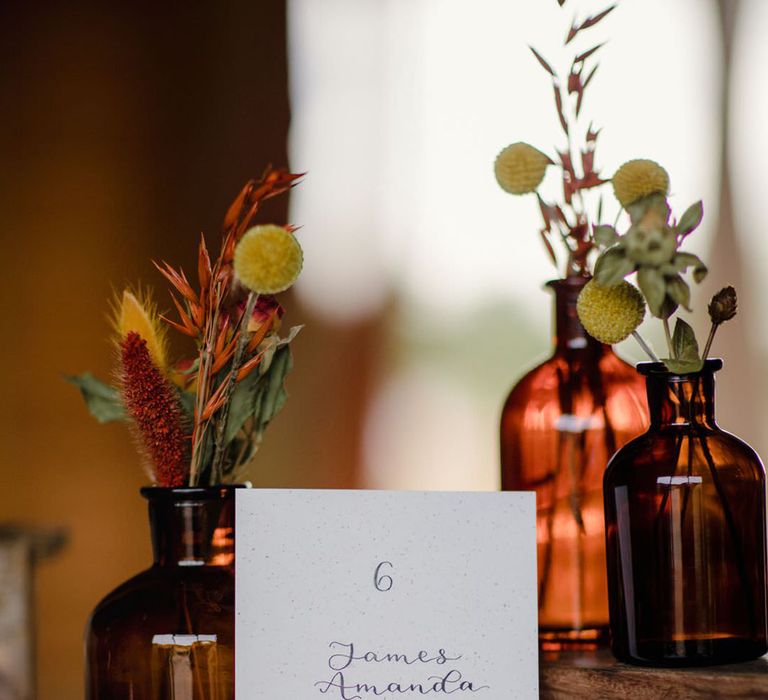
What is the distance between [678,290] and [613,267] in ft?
0.11

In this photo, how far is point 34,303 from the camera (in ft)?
4.72

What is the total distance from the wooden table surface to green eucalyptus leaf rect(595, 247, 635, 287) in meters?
0.21

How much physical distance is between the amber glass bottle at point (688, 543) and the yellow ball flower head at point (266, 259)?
22 centimetres

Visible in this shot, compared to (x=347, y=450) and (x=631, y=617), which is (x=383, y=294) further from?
(x=631, y=617)

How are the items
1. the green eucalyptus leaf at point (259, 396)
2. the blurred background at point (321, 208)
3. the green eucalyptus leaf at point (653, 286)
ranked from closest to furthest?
the green eucalyptus leaf at point (653, 286), the green eucalyptus leaf at point (259, 396), the blurred background at point (321, 208)

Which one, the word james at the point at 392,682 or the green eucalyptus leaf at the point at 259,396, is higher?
the green eucalyptus leaf at the point at 259,396

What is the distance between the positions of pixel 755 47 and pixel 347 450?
95cm

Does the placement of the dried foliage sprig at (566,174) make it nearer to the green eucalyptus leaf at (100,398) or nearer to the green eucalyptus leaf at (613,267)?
the green eucalyptus leaf at (613,267)

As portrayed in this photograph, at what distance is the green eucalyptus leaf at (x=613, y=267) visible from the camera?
1.47 ft

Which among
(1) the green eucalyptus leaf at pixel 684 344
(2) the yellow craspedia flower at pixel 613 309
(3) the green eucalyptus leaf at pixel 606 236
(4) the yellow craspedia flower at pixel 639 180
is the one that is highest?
(4) the yellow craspedia flower at pixel 639 180

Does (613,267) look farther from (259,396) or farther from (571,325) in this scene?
(259,396)

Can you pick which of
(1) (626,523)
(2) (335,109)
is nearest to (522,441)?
(1) (626,523)

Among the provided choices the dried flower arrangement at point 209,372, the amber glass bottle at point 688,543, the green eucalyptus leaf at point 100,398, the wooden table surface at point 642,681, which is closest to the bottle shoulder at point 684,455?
the amber glass bottle at point 688,543

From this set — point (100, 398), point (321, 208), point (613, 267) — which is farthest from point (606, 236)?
point (321, 208)
